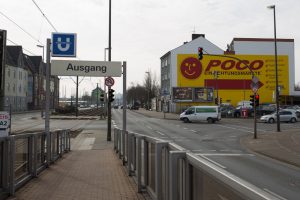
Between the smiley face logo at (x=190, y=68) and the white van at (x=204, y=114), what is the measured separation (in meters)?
31.7

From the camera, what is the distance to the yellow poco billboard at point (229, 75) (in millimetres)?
82062

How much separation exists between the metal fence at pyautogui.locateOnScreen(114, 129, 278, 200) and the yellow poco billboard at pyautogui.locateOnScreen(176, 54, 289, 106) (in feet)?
238

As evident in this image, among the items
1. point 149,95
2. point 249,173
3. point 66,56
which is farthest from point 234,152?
point 149,95

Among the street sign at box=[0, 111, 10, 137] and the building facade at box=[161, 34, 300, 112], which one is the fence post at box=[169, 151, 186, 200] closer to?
the street sign at box=[0, 111, 10, 137]

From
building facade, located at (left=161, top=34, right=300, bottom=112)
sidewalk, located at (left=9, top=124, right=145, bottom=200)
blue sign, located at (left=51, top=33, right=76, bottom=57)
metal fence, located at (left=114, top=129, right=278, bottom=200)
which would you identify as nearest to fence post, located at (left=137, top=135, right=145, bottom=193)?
metal fence, located at (left=114, top=129, right=278, bottom=200)

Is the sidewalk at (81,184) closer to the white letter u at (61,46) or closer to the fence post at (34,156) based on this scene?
the fence post at (34,156)

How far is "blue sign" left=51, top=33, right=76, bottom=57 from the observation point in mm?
14344

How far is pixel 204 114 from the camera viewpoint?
50406 mm

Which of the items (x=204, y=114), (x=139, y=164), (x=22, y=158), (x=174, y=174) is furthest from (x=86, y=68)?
(x=204, y=114)

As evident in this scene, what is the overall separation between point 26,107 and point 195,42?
38725mm

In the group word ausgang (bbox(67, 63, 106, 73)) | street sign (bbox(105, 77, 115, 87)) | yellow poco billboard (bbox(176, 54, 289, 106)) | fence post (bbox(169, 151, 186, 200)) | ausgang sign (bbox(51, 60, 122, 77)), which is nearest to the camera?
fence post (bbox(169, 151, 186, 200))

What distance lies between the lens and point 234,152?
19188mm

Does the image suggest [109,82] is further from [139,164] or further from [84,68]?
[139,164]

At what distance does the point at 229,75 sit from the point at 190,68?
742 cm
